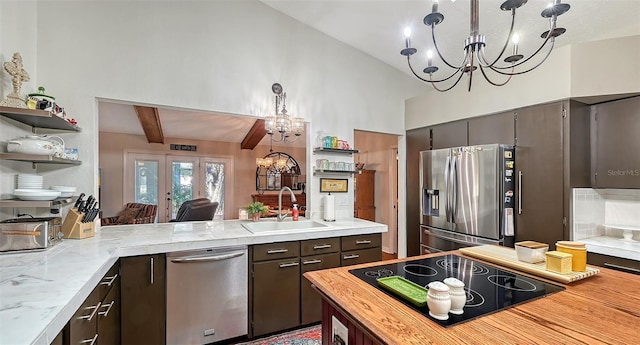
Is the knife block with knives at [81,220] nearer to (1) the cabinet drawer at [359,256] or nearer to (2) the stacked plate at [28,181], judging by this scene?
(2) the stacked plate at [28,181]

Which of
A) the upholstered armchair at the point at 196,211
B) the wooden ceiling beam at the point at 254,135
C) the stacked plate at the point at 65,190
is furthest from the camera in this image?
the wooden ceiling beam at the point at 254,135

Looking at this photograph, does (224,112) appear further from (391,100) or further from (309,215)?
(391,100)

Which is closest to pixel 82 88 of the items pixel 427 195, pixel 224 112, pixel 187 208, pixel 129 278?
pixel 224 112

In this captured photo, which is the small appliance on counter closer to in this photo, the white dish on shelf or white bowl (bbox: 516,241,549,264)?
the white dish on shelf

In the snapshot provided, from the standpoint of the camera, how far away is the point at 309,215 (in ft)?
10.5

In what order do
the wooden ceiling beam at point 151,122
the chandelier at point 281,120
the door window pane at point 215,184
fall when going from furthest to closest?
the door window pane at point 215,184, the wooden ceiling beam at point 151,122, the chandelier at point 281,120

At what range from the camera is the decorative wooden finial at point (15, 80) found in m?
1.74

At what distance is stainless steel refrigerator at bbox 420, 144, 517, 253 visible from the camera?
8.91 ft

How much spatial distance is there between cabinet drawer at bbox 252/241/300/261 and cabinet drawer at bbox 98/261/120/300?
0.91 metres

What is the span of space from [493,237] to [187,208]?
13.0 ft

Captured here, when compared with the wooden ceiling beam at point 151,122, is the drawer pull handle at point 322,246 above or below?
below

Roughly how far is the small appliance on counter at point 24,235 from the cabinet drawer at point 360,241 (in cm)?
217

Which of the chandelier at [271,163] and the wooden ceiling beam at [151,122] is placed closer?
the wooden ceiling beam at [151,122]

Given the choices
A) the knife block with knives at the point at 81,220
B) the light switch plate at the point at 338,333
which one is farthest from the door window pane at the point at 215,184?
the light switch plate at the point at 338,333
